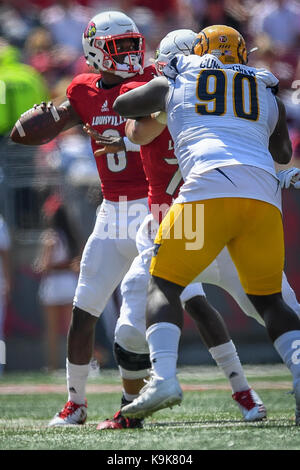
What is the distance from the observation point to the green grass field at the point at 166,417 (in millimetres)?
3695

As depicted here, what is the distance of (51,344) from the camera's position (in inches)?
365

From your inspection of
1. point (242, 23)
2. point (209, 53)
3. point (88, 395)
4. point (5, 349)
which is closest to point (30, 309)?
point (5, 349)

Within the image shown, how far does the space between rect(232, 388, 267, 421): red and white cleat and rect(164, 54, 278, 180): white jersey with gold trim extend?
1.42 m

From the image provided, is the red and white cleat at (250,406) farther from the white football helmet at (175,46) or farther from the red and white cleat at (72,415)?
the white football helmet at (175,46)

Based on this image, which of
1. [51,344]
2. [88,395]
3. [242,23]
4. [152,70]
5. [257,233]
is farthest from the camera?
[242,23]

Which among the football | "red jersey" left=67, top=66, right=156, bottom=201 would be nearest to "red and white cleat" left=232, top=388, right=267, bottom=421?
"red jersey" left=67, top=66, right=156, bottom=201

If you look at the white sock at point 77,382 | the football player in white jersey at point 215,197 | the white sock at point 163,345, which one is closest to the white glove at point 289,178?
the football player in white jersey at point 215,197

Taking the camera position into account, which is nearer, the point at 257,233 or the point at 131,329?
the point at 257,233

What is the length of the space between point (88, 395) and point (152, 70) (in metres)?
2.99

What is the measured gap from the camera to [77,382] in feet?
17.1

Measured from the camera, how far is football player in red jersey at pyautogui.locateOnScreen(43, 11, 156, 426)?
5.17 meters

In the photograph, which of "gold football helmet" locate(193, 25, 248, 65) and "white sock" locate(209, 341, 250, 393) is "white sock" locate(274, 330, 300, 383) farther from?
"gold football helmet" locate(193, 25, 248, 65)

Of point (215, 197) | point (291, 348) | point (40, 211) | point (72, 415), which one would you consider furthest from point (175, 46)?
point (40, 211)

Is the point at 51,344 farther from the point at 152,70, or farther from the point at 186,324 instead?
the point at 152,70
